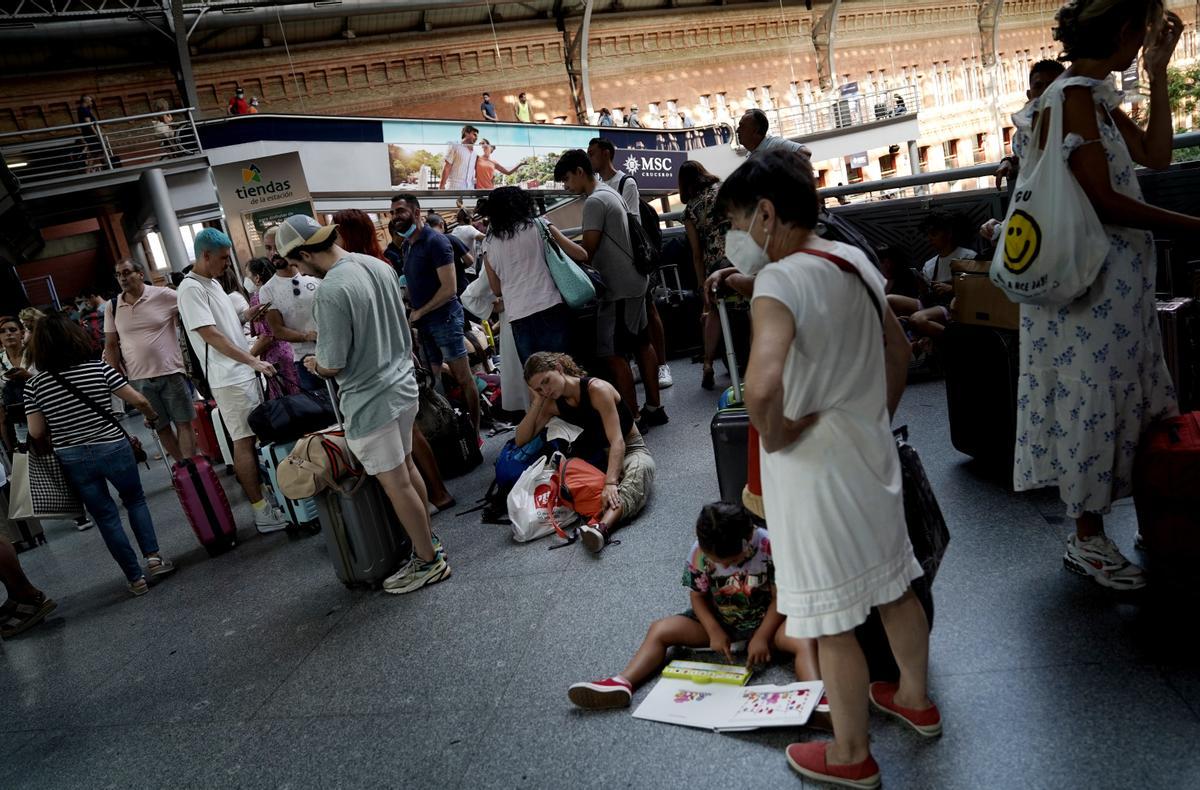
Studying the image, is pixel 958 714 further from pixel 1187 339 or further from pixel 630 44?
pixel 630 44

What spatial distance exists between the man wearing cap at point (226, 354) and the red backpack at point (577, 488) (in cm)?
213

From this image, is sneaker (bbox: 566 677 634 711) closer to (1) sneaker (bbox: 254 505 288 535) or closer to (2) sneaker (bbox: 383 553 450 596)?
(2) sneaker (bbox: 383 553 450 596)

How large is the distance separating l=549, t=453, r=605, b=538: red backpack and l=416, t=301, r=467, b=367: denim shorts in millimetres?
1805

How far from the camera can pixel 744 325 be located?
6.04 m

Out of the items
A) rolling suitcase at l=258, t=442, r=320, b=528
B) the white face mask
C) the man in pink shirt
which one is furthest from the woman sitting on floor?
the man in pink shirt

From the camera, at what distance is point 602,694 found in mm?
2600

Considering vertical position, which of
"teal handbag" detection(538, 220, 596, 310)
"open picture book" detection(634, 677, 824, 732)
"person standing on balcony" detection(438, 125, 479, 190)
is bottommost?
"open picture book" detection(634, 677, 824, 732)

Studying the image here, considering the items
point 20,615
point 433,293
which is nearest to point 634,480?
point 433,293

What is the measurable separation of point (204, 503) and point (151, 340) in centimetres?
157

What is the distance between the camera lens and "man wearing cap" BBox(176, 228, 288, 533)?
499cm

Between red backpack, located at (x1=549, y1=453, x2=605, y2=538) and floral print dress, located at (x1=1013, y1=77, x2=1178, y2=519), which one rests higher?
floral print dress, located at (x1=1013, y1=77, x2=1178, y2=519)

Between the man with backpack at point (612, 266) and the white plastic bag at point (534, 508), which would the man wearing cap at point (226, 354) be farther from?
the man with backpack at point (612, 266)

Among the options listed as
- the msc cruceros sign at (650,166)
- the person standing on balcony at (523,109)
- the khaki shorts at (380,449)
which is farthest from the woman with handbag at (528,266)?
the person standing on balcony at (523,109)

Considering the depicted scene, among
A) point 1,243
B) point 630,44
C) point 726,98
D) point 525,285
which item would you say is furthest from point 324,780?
point 726,98
